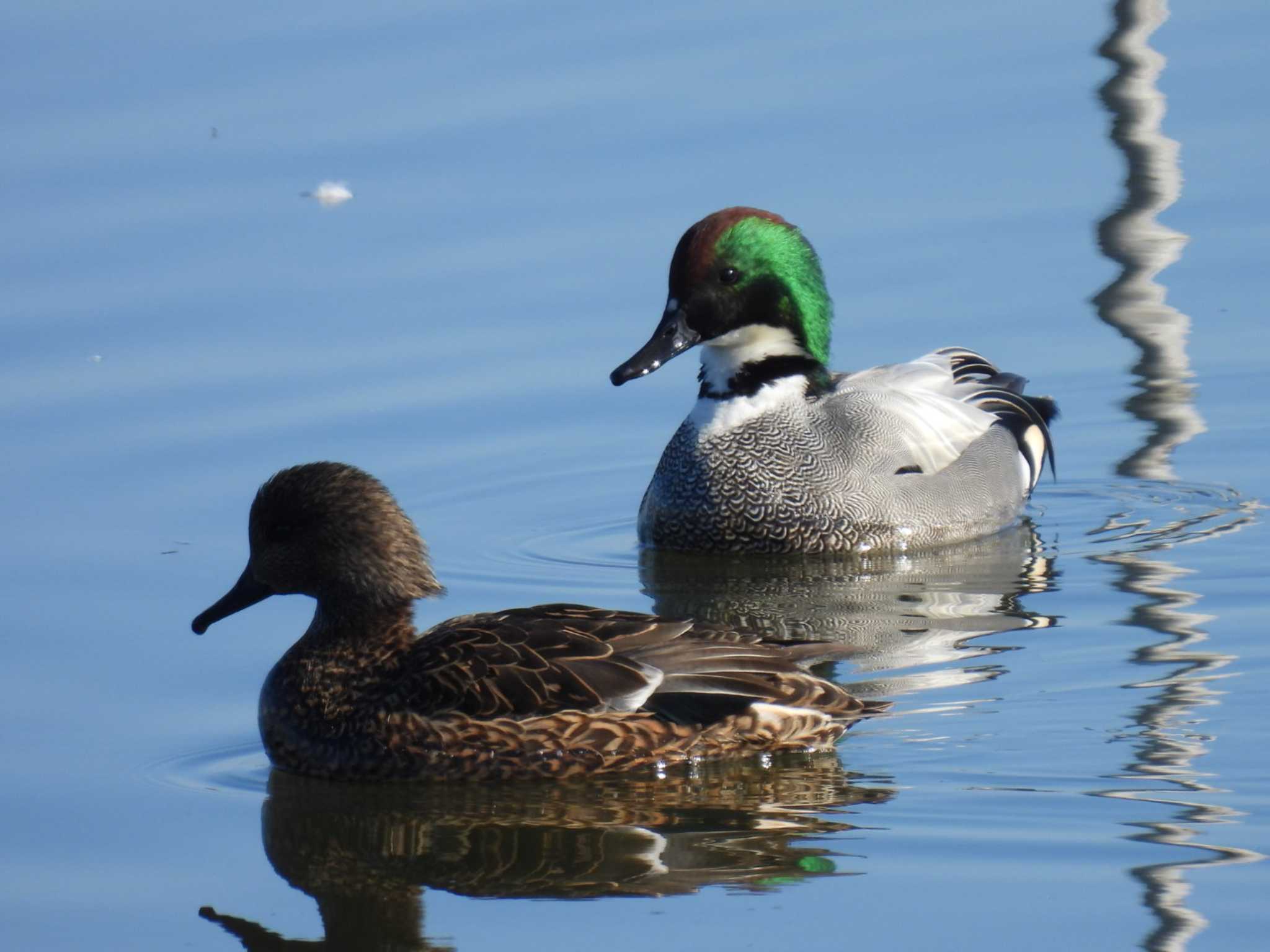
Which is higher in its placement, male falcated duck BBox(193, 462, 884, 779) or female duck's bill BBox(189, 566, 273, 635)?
female duck's bill BBox(189, 566, 273, 635)

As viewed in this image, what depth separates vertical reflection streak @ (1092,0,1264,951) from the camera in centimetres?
735

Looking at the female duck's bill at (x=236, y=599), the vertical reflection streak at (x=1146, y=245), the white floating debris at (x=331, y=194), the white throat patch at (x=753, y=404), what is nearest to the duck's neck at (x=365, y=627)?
the female duck's bill at (x=236, y=599)

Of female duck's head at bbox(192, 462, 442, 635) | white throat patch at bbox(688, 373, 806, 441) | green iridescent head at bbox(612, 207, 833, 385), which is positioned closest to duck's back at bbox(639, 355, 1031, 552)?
white throat patch at bbox(688, 373, 806, 441)

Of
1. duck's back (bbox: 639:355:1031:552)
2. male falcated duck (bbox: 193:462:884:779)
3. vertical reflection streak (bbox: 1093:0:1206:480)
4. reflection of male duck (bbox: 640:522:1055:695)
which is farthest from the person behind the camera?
vertical reflection streak (bbox: 1093:0:1206:480)

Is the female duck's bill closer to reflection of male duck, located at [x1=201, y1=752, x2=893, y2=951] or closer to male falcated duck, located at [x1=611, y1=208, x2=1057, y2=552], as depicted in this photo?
reflection of male duck, located at [x1=201, y1=752, x2=893, y2=951]

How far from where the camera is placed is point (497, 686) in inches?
329

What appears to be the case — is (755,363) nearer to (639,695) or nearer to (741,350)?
(741,350)

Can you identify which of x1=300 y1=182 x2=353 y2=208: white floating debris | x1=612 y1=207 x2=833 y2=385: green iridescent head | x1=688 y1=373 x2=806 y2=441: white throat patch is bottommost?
x1=688 y1=373 x2=806 y2=441: white throat patch

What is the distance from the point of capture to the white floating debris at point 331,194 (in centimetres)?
1426

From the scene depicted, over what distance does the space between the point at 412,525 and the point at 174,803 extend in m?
1.22

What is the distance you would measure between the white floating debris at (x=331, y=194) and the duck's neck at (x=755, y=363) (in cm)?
305

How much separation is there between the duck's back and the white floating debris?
10.3 feet

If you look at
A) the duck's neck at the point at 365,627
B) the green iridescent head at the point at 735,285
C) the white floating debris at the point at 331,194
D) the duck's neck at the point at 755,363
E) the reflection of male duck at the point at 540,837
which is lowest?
the reflection of male duck at the point at 540,837

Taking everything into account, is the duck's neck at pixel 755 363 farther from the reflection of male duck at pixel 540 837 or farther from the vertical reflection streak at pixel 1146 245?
the reflection of male duck at pixel 540 837
